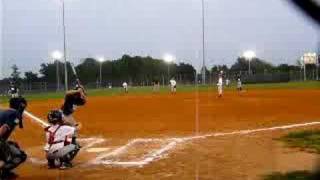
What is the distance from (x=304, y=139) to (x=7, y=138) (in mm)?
6050

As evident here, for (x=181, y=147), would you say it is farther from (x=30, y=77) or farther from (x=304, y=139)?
(x=30, y=77)

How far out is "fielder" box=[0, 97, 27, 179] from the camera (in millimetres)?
8199

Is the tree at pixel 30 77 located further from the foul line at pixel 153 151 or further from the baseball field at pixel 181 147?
the foul line at pixel 153 151

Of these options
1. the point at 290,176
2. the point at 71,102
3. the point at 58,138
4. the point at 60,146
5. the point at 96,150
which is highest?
the point at 71,102

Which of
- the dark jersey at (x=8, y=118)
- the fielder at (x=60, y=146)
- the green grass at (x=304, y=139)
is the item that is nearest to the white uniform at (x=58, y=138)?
the fielder at (x=60, y=146)

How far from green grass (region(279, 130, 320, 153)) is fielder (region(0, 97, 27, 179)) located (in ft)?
16.0

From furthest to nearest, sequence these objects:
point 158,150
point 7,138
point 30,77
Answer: point 30,77
point 158,150
point 7,138

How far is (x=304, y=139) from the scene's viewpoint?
11.9m

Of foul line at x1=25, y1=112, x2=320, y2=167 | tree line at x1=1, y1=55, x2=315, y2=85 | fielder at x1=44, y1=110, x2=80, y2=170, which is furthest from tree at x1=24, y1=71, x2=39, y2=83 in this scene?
fielder at x1=44, y1=110, x2=80, y2=170

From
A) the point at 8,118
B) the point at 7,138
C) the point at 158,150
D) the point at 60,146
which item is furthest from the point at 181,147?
the point at 8,118

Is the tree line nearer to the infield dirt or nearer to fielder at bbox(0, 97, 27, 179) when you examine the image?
the infield dirt

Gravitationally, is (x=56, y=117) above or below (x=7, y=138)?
above

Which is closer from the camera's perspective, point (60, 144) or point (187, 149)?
point (60, 144)

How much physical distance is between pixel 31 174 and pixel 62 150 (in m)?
0.63
